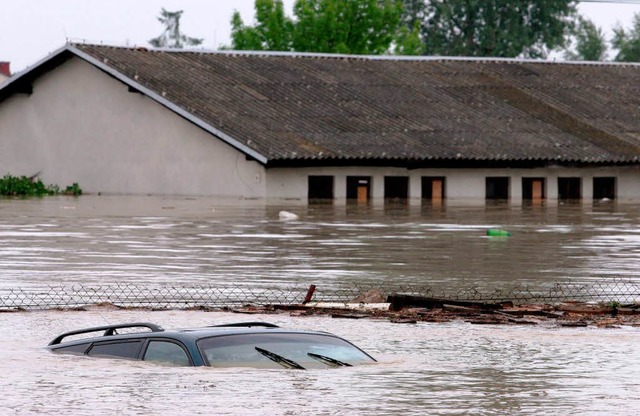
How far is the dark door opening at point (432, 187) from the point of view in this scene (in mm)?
59844

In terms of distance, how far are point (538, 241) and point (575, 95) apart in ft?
114

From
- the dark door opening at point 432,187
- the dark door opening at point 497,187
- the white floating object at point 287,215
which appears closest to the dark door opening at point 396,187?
the dark door opening at point 432,187

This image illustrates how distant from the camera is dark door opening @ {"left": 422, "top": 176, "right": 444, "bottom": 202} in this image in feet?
196

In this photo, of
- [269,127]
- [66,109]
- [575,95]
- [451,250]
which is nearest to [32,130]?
[66,109]

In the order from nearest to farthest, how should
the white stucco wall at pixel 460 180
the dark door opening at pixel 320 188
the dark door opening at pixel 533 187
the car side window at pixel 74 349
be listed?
the car side window at pixel 74 349
the white stucco wall at pixel 460 180
the dark door opening at pixel 320 188
the dark door opening at pixel 533 187

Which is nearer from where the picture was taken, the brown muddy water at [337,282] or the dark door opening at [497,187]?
the brown muddy water at [337,282]

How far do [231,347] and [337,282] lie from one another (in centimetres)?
1070

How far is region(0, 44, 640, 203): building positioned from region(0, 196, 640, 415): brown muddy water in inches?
231

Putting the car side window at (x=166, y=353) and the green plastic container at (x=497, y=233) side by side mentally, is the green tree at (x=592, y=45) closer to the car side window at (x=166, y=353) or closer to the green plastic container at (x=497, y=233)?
the green plastic container at (x=497, y=233)

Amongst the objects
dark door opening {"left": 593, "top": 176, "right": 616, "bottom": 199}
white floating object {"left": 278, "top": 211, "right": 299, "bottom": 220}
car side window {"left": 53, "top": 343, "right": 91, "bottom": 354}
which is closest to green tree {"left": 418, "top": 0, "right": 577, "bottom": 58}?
dark door opening {"left": 593, "top": 176, "right": 616, "bottom": 199}

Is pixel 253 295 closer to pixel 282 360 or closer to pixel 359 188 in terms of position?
pixel 282 360

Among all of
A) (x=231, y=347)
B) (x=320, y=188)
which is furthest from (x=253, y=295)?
(x=320, y=188)

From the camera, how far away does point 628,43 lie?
126 metres

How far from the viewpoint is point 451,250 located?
100ft
